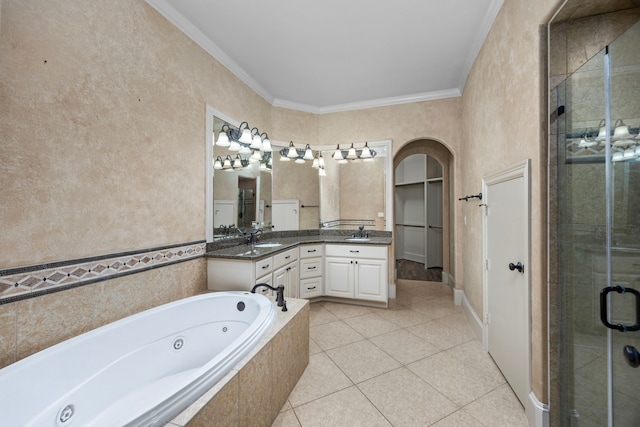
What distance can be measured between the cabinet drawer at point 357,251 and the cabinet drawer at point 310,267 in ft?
0.63

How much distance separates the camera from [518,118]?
165 cm

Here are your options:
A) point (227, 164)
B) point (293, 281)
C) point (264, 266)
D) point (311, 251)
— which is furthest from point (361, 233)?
point (227, 164)

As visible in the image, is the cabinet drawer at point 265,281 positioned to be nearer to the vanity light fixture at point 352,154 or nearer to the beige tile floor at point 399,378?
the beige tile floor at point 399,378

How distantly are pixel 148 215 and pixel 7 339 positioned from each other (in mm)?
925

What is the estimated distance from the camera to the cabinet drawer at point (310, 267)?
3367 mm

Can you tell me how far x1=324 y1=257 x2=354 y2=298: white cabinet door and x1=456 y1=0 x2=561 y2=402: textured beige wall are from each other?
1.43 metres

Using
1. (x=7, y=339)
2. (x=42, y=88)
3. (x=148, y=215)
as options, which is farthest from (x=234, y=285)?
(x=42, y=88)

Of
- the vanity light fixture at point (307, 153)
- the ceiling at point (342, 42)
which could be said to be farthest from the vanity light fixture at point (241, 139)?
the vanity light fixture at point (307, 153)

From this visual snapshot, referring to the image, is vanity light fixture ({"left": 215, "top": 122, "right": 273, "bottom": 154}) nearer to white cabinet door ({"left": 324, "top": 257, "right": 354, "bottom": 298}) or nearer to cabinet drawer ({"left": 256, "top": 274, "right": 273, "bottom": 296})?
cabinet drawer ({"left": 256, "top": 274, "right": 273, "bottom": 296})

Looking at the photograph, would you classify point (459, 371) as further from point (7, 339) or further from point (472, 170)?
point (7, 339)

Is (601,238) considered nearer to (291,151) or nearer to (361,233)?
(361,233)

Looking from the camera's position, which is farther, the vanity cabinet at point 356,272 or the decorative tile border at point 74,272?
the vanity cabinet at point 356,272

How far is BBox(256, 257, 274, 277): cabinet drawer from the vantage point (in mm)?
2406

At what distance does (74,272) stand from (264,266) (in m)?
1.37
